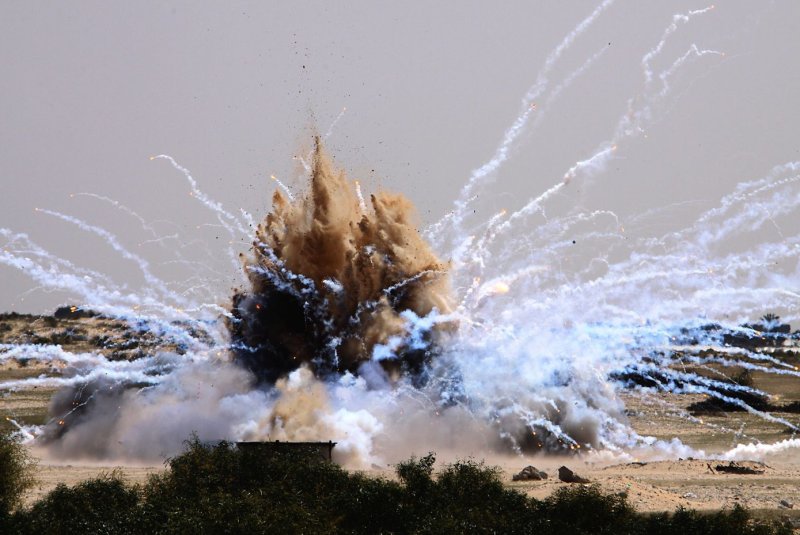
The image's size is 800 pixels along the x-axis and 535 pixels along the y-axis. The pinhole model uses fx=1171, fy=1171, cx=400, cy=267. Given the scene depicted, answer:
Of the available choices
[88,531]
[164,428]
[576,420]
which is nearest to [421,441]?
[576,420]

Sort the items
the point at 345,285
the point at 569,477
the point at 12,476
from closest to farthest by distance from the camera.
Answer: the point at 12,476, the point at 569,477, the point at 345,285

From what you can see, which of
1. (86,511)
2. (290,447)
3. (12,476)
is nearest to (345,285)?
(290,447)

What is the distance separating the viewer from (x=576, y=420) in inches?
2446

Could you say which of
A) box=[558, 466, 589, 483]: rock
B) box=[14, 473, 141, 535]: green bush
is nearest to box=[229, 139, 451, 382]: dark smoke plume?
box=[558, 466, 589, 483]: rock

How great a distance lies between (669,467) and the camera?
184 ft

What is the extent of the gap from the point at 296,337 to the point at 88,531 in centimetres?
2871

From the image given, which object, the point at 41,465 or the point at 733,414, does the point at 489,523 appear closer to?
the point at 41,465

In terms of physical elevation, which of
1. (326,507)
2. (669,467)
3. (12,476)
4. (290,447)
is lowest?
(326,507)

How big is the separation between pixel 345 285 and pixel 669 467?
1991 centimetres

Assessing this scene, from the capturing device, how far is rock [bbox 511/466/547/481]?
170 ft

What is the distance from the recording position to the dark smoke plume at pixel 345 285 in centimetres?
6397

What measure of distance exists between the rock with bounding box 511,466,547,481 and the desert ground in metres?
0.42

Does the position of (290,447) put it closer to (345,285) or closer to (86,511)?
(86,511)

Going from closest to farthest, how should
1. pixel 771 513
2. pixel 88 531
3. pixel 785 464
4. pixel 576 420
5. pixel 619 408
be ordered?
pixel 88 531
pixel 771 513
pixel 785 464
pixel 576 420
pixel 619 408
